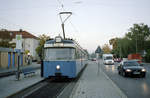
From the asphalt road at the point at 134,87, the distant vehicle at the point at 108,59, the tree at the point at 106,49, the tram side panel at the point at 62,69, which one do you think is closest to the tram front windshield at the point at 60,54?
the tram side panel at the point at 62,69

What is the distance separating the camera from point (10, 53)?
3544 centimetres

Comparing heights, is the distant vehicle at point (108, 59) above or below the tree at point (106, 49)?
below

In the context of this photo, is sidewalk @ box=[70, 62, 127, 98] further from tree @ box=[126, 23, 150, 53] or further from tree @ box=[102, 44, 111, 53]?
tree @ box=[102, 44, 111, 53]

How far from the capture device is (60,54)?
43.6 ft

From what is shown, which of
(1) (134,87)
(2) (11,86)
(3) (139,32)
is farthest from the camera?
(3) (139,32)

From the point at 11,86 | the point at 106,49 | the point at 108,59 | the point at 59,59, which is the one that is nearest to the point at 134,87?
the point at 59,59

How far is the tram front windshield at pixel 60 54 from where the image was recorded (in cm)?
1324

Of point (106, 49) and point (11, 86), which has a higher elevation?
point (106, 49)

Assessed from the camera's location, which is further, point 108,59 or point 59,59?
point 108,59

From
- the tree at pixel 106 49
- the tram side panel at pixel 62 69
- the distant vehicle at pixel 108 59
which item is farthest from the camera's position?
the tree at pixel 106 49

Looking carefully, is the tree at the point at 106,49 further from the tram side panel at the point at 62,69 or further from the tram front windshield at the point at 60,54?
the tram side panel at the point at 62,69

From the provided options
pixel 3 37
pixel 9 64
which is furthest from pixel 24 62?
pixel 3 37

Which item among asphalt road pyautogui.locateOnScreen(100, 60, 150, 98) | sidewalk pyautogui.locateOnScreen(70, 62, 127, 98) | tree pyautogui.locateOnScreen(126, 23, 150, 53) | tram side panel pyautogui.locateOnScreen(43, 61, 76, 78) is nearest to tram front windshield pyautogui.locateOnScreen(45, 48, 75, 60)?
tram side panel pyautogui.locateOnScreen(43, 61, 76, 78)

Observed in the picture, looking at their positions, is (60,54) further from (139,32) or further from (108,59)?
(139,32)
